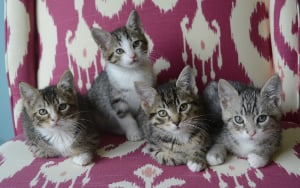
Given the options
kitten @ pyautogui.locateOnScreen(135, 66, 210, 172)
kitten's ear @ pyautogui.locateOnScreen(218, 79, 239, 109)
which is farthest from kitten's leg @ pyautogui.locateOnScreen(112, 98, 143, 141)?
kitten's ear @ pyautogui.locateOnScreen(218, 79, 239, 109)

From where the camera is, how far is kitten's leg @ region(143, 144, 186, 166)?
1129 mm

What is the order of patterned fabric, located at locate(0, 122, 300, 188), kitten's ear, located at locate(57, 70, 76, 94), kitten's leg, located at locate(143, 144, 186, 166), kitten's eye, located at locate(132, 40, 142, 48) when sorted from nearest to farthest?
patterned fabric, located at locate(0, 122, 300, 188) → kitten's leg, located at locate(143, 144, 186, 166) → kitten's ear, located at locate(57, 70, 76, 94) → kitten's eye, located at locate(132, 40, 142, 48)

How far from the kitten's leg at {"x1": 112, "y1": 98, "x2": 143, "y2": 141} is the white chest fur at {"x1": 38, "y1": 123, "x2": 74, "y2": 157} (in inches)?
8.3

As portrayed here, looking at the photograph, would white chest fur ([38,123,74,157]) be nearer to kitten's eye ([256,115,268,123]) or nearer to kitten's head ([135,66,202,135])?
kitten's head ([135,66,202,135])

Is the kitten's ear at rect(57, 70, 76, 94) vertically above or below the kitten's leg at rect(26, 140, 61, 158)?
above

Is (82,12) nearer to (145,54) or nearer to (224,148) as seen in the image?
(145,54)

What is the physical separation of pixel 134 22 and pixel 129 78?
20 centimetres

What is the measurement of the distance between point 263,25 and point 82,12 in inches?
28.1

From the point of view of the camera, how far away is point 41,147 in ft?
4.08

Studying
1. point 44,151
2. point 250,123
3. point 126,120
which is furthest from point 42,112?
point 250,123

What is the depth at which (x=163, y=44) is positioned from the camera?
1440mm

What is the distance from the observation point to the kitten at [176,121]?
114 centimetres

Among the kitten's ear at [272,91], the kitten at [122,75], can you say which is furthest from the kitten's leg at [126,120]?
the kitten's ear at [272,91]

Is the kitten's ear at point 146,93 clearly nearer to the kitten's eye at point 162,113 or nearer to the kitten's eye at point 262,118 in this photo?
the kitten's eye at point 162,113
